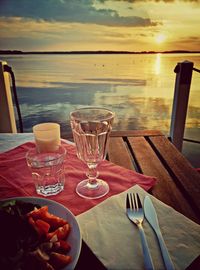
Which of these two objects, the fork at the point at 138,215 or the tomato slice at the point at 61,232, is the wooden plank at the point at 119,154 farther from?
the tomato slice at the point at 61,232

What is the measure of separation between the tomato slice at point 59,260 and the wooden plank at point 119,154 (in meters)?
0.39

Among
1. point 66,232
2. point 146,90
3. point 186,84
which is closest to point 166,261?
point 66,232

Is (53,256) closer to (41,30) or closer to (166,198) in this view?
(166,198)

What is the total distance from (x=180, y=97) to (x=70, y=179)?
4.49 feet

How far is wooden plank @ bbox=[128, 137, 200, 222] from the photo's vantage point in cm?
50

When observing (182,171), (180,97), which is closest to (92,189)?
(182,171)

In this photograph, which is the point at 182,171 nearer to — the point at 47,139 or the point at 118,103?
the point at 47,139

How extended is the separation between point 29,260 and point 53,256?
0.04m

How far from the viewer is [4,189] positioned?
1.83ft

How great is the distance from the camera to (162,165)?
0.69 meters

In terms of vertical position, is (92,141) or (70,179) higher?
(92,141)

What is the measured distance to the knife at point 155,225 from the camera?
13.1 inches

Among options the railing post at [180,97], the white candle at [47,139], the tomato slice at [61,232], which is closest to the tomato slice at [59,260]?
the tomato slice at [61,232]

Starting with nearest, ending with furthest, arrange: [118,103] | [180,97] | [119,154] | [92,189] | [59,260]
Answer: [59,260], [92,189], [119,154], [180,97], [118,103]
